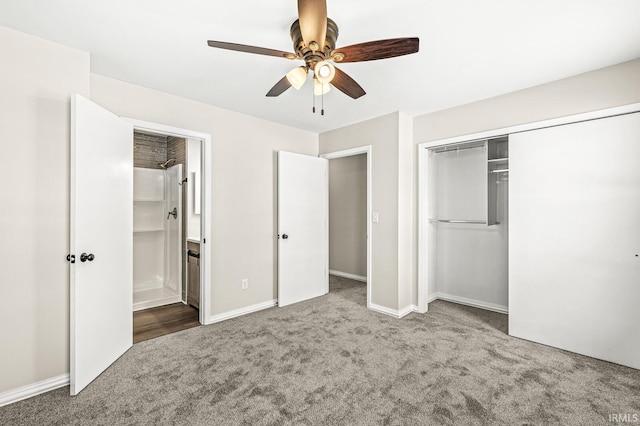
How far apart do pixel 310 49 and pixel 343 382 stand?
227cm

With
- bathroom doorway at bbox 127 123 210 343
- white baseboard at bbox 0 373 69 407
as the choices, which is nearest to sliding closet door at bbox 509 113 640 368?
bathroom doorway at bbox 127 123 210 343

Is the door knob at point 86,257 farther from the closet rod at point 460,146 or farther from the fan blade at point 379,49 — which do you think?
the closet rod at point 460,146

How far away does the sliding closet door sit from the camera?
7.88 feet

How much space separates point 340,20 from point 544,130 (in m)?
2.26

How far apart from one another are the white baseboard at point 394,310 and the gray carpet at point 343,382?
340mm

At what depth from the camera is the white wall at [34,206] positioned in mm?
1979

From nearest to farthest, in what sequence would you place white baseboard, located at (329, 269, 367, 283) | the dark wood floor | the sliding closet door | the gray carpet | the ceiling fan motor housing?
the ceiling fan motor housing < the gray carpet < the sliding closet door < the dark wood floor < white baseboard, located at (329, 269, 367, 283)

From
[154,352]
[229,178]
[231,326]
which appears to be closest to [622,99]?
[229,178]

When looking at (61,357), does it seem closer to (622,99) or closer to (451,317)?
(451,317)

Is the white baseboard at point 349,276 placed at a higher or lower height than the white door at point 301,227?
lower

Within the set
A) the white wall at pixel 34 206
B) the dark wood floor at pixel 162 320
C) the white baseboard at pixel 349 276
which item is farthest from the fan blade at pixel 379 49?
the white baseboard at pixel 349 276

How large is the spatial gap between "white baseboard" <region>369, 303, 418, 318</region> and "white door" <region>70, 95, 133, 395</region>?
2692 mm

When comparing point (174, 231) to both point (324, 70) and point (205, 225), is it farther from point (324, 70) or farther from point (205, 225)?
point (324, 70)

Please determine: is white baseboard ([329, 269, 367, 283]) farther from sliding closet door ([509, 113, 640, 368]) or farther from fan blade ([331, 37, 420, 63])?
fan blade ([331, 37, 420, 63])
